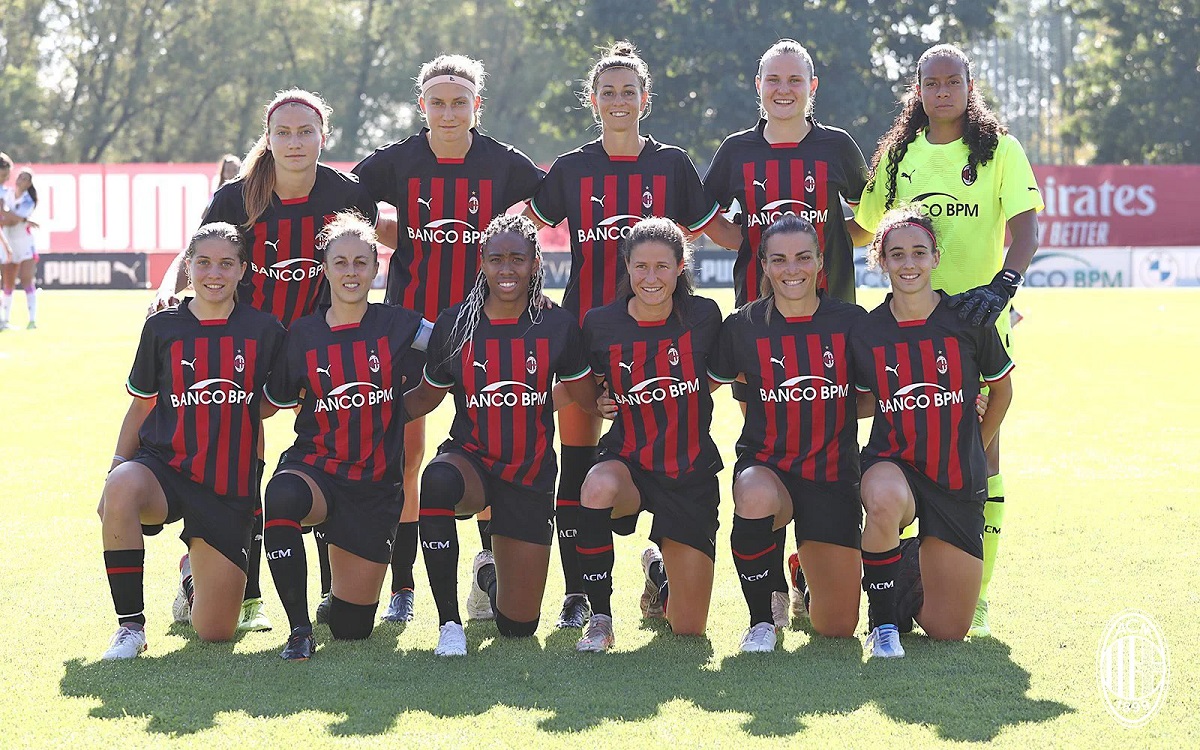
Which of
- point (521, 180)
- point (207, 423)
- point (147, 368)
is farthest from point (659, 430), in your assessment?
point (147, 368)

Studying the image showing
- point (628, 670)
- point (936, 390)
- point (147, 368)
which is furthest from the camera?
point (147, 368)

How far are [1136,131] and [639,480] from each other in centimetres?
4126

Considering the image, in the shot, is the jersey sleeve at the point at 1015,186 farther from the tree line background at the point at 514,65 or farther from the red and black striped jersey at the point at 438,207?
the tree line background at the point at 514,65

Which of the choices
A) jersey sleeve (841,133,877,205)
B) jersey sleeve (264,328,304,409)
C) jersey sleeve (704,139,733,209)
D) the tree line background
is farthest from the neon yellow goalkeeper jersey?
the tree line background

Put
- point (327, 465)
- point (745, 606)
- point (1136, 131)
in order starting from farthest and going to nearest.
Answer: point (1136, 131), point (745, 606), point (327, 465)

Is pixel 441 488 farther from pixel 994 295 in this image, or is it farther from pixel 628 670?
pixel 994 295

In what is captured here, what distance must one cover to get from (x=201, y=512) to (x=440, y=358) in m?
0.91

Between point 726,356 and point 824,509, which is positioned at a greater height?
point 726,356

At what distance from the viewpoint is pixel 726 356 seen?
451cm

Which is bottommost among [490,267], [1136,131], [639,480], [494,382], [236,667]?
[236,667]

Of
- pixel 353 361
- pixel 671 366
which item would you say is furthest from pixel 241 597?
pixel 671 366

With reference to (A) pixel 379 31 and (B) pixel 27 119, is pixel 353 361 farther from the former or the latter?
(A) pixel 379 31

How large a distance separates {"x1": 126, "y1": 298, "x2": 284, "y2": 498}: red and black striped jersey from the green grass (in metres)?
0.57

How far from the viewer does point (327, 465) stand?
14.4ft
